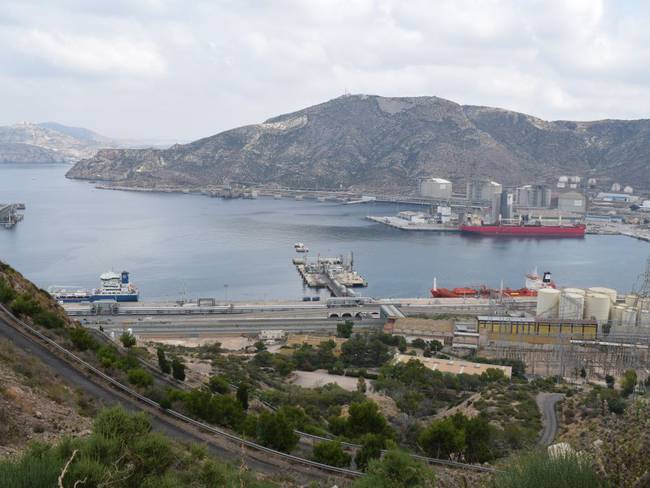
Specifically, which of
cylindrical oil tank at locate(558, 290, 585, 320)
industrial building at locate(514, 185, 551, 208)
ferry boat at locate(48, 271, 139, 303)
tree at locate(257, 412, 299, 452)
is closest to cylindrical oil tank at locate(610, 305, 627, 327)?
cylindrical oil tank at locate(558, 290, 585, 320)

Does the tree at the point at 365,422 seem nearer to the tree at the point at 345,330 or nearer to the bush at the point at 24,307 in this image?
the bush at the point at 24,307

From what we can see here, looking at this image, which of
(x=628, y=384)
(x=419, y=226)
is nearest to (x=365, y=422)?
(x=628, y=384)

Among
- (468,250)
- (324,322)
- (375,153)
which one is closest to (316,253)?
(468,250)

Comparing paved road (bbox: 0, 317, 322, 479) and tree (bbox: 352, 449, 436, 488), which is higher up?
tree (bbox: 352, 449, 436, 488)

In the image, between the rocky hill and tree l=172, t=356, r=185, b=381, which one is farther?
the rocky hill

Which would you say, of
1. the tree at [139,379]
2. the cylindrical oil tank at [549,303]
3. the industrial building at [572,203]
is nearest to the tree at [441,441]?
the tree at [139,379]

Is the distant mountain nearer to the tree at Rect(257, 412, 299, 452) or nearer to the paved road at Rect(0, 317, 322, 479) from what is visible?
the paved road at Rect(0, 317, 322, 479)
